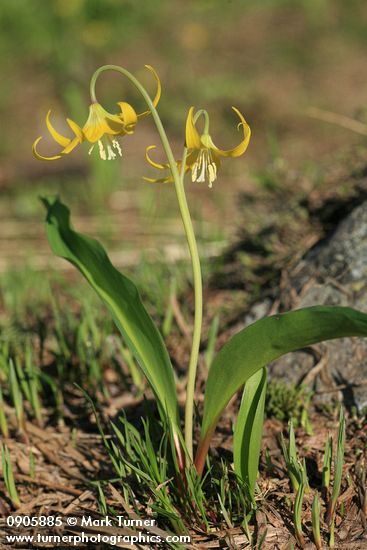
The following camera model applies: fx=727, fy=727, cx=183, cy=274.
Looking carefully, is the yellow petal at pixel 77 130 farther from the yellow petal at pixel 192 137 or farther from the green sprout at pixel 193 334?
the yellow petal at pixel 192 137

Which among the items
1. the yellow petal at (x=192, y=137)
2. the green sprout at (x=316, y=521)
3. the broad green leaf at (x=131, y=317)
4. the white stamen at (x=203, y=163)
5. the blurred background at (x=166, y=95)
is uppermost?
the blurred background at (x=166, y=95)

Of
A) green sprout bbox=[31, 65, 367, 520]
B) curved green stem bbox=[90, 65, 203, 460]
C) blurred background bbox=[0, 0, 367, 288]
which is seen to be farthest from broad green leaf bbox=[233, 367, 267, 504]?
blurred background bbox=[0, 0, 367, 288]

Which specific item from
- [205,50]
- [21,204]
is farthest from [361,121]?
[205,50]

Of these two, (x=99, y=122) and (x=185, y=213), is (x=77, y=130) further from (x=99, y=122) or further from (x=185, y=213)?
A: (x=185, y=213)

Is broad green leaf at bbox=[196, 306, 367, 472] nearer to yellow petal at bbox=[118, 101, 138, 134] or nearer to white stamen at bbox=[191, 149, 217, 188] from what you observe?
white stamen at bbox=[191, 149, 217, 188]

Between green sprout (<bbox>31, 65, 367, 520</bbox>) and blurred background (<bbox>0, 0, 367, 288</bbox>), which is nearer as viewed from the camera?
green sprout (<bbox>31, 65, 367, 520</bbox>)

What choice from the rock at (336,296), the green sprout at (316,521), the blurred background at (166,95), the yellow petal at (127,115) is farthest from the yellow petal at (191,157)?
the blurred background at (166,95)

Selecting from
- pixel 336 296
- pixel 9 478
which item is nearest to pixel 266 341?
pixel 9 478
